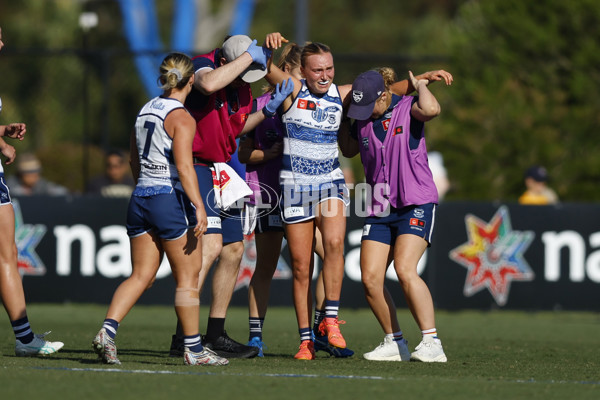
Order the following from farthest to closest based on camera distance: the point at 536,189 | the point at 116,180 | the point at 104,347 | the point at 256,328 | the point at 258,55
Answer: the point at 116,180, the point at 536,189, the point at 256,328, the point at 258,55, the point at 104,347

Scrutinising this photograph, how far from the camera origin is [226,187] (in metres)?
7.91

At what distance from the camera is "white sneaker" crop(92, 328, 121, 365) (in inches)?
272

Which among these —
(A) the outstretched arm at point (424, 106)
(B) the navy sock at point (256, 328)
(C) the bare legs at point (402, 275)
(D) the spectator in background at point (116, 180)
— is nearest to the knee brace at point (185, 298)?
(B) the navy sock at point (256, 328)

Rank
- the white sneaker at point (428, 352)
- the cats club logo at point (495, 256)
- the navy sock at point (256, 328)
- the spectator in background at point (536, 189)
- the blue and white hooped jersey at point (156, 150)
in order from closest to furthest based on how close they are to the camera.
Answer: the blue and white hooped jersey at point (156, 150), the white sneaker at point (428, 352), the navy sock at point (256, 328), the cats club logo at point (495, 256), the spectator in background at point (536, 189)

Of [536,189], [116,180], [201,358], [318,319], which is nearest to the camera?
[201,358]

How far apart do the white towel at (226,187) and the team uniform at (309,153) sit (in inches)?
12.8

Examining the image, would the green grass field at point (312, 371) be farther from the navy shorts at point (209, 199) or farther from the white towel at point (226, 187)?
the white towel at point (226, 187)

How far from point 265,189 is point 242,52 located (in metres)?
1.23

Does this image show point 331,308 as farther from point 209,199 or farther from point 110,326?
point 110,326

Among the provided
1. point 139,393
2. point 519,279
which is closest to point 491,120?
point 519,279

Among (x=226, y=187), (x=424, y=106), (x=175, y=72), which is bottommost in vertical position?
(x=226, y=187)

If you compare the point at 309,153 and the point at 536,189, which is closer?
the point at 309,153

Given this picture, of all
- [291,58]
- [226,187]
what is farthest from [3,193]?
[291,58]

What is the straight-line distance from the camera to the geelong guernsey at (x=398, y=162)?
26.1ft
